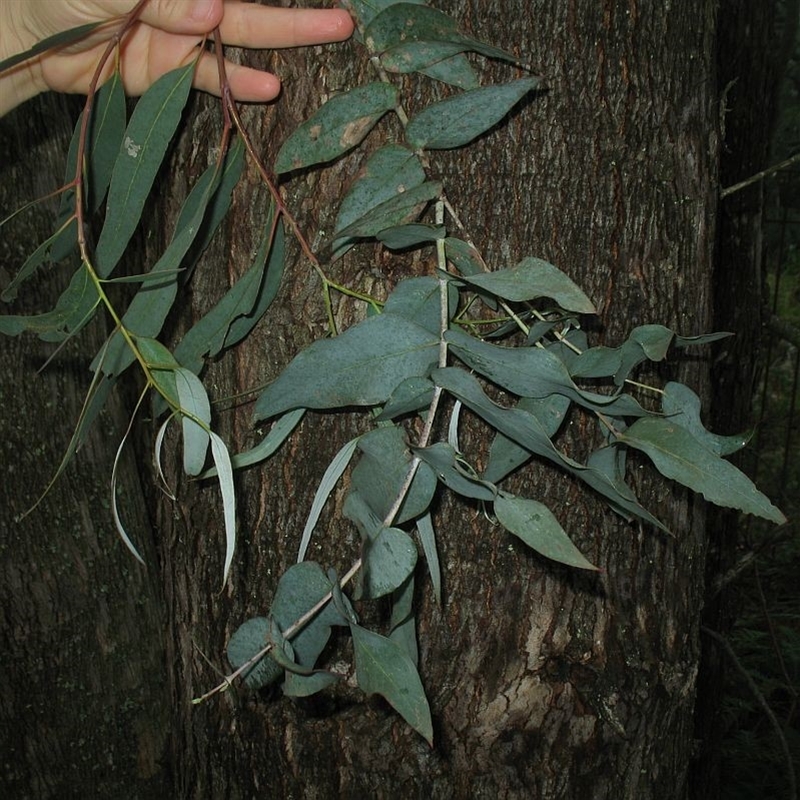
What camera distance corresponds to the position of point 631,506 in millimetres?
600

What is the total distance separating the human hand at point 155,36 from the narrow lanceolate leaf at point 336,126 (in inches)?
2.3

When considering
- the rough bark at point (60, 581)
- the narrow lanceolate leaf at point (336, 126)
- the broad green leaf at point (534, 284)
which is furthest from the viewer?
the rough bark at point (60, 581)

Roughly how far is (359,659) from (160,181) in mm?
500

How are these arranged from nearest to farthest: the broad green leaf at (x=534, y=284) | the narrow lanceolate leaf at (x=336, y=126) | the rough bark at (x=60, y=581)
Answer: the broad green leaf at (x=534, y=284)
the narrow lanceolate leaf at (x=336, y=126)
the rough bark at (x=60, y=581)

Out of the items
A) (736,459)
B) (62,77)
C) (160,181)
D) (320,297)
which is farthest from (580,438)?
(736,459)

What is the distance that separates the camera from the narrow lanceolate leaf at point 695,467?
0.57 metres

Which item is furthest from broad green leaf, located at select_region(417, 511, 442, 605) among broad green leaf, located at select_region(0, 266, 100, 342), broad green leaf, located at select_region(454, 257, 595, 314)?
broad green leaf, located at select_region(0, 266, 100, 342)

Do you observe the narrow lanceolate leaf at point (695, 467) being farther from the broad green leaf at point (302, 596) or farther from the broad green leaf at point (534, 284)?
the broad green leaf at point (302, 596)

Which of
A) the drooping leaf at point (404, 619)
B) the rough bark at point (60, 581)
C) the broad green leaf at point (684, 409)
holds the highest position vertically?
the broad green leaf at point (684, 409)

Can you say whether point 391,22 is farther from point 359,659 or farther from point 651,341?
point 359,659

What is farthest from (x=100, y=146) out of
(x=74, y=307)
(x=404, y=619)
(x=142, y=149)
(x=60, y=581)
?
(x=60, y=581)

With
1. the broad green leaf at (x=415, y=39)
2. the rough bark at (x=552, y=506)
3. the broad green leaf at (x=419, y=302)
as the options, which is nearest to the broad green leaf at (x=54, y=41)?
the rough bark at (x=552, y=506)

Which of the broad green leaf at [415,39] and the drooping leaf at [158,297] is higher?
the broad green leaf at [415,39]

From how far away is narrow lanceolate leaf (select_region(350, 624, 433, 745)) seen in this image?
0.59 m
